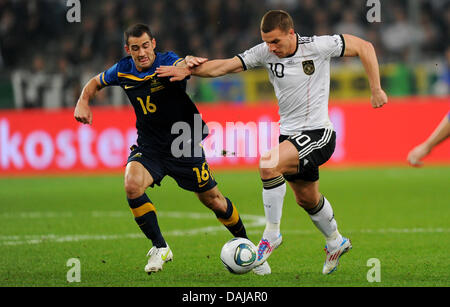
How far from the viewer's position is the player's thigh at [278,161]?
6754 mm

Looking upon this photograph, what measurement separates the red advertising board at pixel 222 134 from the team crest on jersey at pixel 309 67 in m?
10.0

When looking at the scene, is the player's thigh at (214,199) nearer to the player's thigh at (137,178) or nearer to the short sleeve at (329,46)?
the player's thigh at (137,178)

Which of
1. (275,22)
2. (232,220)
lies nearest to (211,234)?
(232,220)

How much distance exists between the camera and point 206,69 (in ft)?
23.0

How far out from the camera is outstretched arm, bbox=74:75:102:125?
735 centimetres

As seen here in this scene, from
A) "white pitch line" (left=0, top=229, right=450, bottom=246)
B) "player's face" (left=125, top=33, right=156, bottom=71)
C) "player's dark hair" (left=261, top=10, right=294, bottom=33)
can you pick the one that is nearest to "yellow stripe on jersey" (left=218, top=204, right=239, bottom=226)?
"player's face" (left=125, top=33, right=156, bottom=71)

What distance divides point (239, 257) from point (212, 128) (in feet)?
36.3

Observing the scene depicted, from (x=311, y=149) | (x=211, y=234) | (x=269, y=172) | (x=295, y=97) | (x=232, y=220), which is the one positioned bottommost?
(x=211, y=234)

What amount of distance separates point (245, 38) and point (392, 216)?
1003 cm

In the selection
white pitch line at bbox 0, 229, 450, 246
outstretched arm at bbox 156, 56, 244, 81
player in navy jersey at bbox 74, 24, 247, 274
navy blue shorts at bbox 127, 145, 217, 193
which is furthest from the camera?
white pitch line at bbox 0, 229, 450, 246

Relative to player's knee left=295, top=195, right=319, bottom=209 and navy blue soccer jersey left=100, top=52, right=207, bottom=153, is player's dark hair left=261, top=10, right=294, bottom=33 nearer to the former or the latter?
navy blue soccer jersey left=100, top=52, right=207, bottom=153

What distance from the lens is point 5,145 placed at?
58.7 feet

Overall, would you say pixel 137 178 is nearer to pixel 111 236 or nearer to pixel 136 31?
pixel 136 31
